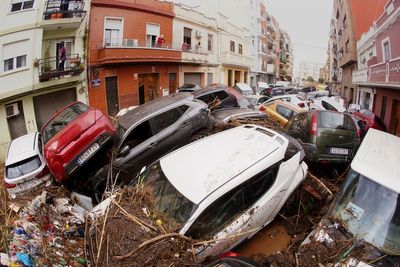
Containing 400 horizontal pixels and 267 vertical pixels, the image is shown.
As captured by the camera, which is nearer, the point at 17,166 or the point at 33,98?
the point at 17,166

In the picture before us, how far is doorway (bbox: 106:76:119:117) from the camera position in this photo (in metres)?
18.1

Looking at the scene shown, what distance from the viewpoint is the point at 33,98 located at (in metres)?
14.4

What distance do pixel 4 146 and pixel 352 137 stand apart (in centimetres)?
1349

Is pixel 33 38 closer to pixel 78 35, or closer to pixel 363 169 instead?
pixel 78 35

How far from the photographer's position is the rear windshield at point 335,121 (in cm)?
637

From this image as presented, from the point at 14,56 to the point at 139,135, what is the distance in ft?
35.2

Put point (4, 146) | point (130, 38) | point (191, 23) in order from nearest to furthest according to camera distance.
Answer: point (4, 146)
point (130, 38)
point (191, 23)

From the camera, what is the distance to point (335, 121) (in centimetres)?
651

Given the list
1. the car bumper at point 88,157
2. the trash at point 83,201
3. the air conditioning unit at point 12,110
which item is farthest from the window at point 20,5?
the trash at point 83,201

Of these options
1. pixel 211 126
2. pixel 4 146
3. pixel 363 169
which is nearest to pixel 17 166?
pixel 211 126

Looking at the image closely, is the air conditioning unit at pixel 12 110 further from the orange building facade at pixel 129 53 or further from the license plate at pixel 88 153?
the license plate at pixel 88 153

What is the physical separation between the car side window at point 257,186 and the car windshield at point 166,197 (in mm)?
791

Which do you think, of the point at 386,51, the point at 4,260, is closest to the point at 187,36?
the point at 386,51

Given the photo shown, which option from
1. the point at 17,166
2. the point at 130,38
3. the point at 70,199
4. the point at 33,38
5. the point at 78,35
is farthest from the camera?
the point at 130,38
